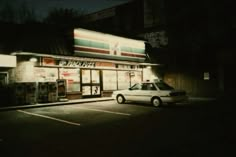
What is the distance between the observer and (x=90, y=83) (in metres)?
23.1

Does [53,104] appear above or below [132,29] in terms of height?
below

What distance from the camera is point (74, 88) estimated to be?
2167 centimetres

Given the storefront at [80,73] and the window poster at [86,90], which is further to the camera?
the window poster at [86,90]

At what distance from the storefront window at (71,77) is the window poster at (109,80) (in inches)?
127

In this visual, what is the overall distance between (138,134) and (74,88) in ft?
45.1

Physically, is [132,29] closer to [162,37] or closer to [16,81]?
[162,37]

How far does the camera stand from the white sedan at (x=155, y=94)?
16031mm

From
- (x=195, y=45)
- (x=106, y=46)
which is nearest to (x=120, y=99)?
(x=106, y=46)

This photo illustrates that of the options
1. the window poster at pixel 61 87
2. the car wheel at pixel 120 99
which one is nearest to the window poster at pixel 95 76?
the window poster at pixel 61 87

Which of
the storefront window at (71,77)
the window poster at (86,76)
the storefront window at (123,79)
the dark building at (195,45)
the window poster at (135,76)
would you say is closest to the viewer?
the storefront window at (71,77)


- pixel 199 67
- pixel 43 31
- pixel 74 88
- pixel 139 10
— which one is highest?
pixel 139 10

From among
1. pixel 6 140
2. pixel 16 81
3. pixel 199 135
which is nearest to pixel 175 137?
pixel 199 135

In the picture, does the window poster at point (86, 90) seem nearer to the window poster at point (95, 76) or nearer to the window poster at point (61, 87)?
the window poster at point (95, 76)

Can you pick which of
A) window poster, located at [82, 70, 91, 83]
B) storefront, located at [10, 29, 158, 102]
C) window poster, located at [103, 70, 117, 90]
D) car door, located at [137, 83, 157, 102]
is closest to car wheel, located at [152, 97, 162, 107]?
car door, located at [137, 83, 157, 102]
